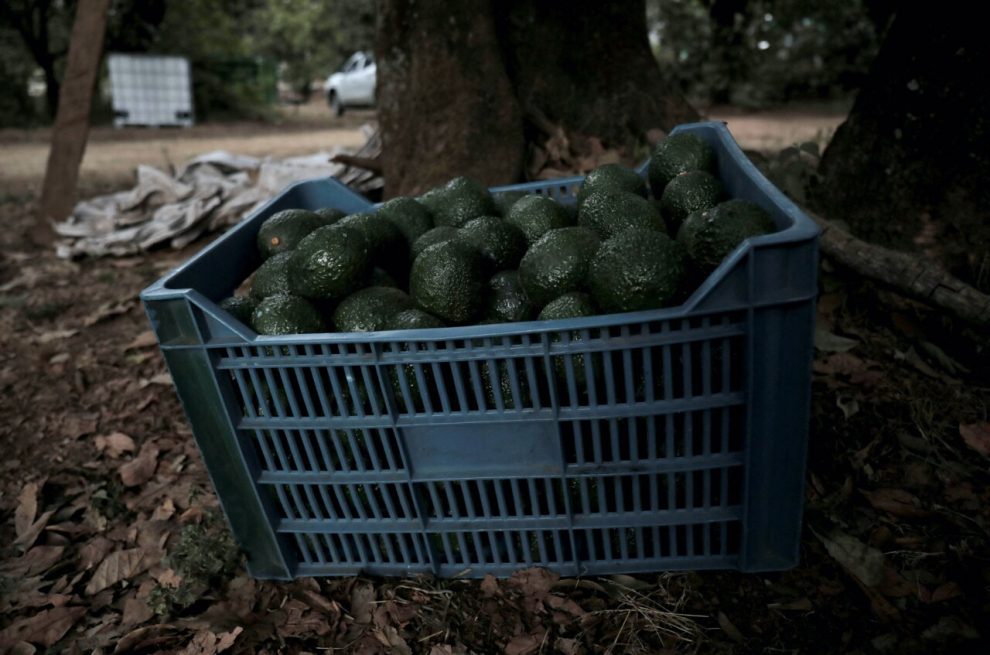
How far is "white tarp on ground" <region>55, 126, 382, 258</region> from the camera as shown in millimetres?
5320

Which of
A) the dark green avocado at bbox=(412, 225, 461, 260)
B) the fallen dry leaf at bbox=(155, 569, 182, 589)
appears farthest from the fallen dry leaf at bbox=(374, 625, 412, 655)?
the dark green avocado at bbox=(412, 225, 461, 260)

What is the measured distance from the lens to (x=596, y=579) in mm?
2061

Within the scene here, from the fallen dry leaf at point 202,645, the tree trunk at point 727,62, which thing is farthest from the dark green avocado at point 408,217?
the tree trunk at point 727,62

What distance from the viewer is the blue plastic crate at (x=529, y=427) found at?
1.65m

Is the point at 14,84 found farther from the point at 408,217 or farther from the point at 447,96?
the point at 408,217

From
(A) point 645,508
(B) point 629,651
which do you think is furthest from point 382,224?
(B) point 629,651

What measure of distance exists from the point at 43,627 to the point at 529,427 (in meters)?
1.56

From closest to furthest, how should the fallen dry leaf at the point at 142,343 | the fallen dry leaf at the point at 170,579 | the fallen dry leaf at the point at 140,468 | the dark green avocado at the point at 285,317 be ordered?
the dark green avocado at the point at 285,317 < the fallen dry leaf at the point at 170,579 < the fallen dry leaf at the point at 140,468 < the fallen dry leaf at the point at 142,343

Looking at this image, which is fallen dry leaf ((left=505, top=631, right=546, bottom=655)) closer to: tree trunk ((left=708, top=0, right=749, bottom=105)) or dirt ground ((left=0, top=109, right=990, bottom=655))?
dirt ground ((left=0, top=109, right=990, bottom=655))

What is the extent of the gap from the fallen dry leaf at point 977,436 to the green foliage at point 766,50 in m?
12.9

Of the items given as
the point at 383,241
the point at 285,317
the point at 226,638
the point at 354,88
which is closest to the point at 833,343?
the point at 383,241

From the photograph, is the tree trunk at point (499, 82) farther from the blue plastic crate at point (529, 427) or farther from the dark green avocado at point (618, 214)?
the blue plastic crate at point (529, 427)

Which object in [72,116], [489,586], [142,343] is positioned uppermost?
[72,116]

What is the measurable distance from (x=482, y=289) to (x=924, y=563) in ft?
4.79
